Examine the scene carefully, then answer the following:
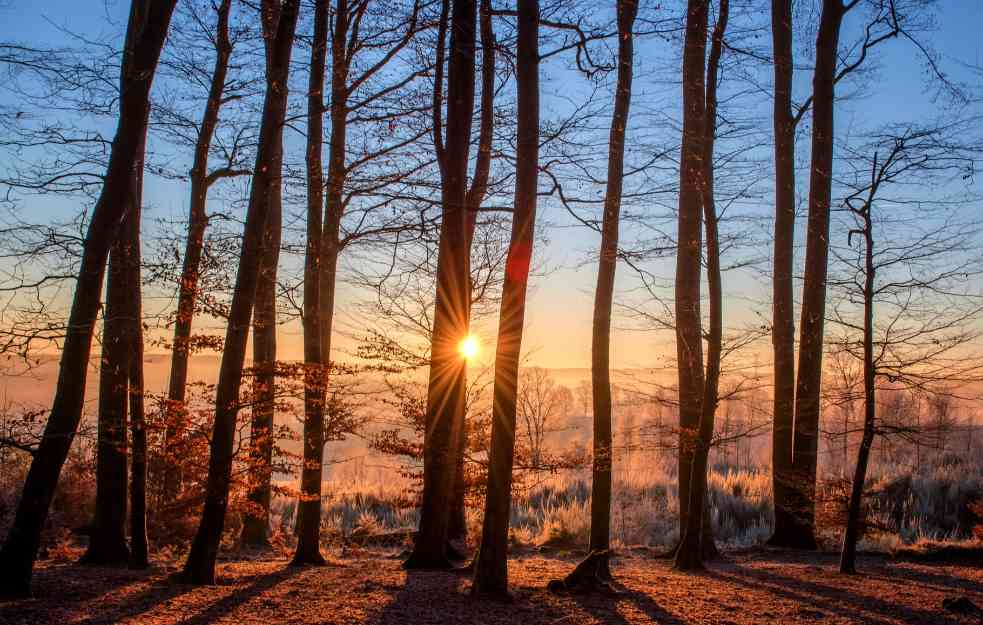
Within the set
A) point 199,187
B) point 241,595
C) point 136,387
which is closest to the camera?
point 241,595

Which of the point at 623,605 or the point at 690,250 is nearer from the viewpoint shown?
the point at 623,605

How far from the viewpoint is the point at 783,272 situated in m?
13.6

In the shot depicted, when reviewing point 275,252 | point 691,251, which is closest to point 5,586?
point 275,252

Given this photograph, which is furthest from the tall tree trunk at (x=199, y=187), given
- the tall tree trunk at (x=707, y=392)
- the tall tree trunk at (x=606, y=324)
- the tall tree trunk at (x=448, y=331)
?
the tall tree trunk at (x=707, y=392)

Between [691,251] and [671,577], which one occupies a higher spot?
[691,251]

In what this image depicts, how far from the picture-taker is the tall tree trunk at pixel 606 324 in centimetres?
1037

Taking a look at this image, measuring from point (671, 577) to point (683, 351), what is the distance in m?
3.47

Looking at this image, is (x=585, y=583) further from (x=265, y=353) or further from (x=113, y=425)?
(x=265, y=353)

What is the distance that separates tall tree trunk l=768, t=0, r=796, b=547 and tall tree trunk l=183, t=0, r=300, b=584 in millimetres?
8825

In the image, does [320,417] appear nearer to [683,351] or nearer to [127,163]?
[127,163]

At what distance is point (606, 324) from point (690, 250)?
2.00 metres

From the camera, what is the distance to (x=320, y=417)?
1075 centimetres

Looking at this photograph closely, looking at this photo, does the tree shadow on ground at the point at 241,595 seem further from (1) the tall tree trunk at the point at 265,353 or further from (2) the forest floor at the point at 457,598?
(1) the tall tree trunk at the point at 265,353

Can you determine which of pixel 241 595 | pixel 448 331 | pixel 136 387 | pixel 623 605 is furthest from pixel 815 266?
pixel 136 387
